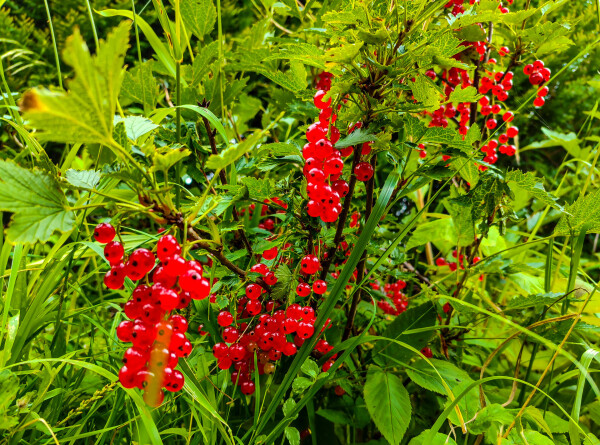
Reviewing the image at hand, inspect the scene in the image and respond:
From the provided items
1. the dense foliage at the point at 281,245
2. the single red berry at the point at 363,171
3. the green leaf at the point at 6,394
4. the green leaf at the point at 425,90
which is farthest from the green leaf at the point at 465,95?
the green leaf at the point at 6,394

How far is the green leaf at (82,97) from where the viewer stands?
391mm

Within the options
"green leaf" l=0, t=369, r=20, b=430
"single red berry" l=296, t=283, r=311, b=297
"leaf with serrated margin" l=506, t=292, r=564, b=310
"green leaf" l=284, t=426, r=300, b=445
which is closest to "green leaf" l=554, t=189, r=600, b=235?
"leaf with serrated margin" l=506, t=292, r=564, b=310

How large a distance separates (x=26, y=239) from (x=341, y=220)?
1.52 feet

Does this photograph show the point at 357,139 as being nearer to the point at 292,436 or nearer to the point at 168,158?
the point at 168,158

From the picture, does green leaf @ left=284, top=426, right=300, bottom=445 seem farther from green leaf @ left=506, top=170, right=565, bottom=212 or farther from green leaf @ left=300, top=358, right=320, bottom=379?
green leaf @ left=506, top=170, right=565, bottom=212

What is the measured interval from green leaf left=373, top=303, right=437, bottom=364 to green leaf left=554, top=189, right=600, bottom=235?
0.30 meters

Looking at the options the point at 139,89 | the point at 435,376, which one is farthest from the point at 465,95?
the point at 139,89

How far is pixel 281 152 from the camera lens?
734 millimetres

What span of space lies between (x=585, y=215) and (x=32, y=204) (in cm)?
87

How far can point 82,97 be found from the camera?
16.4 inches

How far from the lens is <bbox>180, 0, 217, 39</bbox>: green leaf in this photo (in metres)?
0.94

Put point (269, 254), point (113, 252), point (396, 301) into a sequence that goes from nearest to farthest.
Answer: point (113, 252) < point (269, 254) < point (396, 301)

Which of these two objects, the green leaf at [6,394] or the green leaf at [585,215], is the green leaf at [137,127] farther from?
the green leaf at [585,215]

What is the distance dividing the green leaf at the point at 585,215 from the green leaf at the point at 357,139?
1.41 ft
